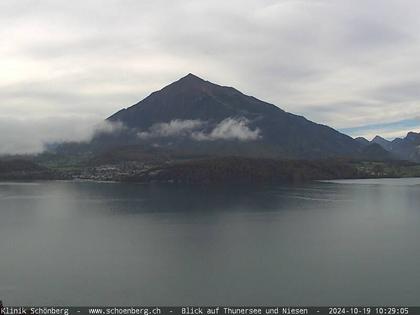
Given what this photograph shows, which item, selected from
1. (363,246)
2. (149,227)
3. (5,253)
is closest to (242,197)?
(149,227)

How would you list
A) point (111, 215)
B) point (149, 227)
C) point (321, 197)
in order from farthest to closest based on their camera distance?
point (321, 197) < point (111, 215) < point (149, 227)

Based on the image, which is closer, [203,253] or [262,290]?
[262,290]

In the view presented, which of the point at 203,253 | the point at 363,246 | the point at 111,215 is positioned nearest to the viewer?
the point at 203,253

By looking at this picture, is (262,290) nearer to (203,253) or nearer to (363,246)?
(203,253)

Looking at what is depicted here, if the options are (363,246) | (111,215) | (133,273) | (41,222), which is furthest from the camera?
(111,215)

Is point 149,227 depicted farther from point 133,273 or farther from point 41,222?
point 133,273

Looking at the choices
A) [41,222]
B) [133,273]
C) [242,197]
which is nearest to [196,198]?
[242,197]
